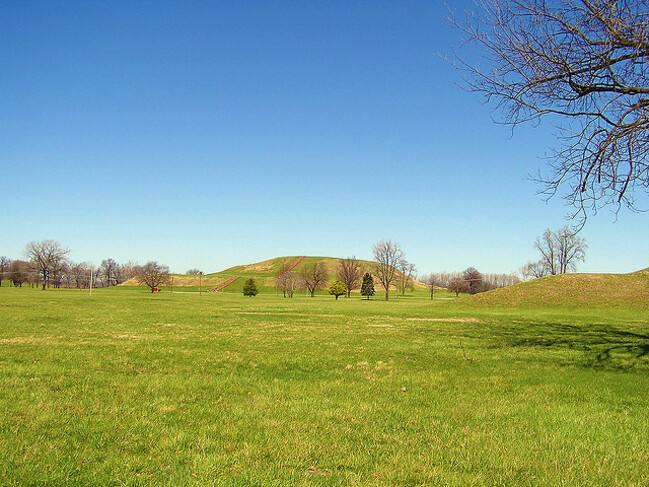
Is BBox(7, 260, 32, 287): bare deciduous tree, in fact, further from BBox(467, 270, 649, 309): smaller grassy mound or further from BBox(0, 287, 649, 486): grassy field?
BBox(0, 287, 649, 486): grassy field

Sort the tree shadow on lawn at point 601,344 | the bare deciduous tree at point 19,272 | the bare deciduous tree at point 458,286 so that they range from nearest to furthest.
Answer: the tree shadow on lawn at point 601,344, the bare deciduous tree at point 458,286, the bare deciduous tree at point 19,272

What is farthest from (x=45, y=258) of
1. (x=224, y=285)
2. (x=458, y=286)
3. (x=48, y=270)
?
(x=458, y=286)

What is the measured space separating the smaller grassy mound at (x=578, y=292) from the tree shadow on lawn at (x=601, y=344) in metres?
26.5

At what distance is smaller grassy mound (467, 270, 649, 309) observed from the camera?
44938 millimetres

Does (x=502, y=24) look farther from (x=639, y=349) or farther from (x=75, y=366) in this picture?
(x=75, y=366)

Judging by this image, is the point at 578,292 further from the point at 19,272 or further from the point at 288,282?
the point at 19,272

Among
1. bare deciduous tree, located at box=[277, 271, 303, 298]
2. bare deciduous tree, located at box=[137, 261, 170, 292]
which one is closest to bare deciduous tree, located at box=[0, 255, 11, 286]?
bare deciduous tree, located at box=[137, 261, 170, 292]

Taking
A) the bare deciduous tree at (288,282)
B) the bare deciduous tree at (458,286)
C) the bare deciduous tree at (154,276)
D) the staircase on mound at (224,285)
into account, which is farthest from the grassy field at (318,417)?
the staircase on mound at (224,285)

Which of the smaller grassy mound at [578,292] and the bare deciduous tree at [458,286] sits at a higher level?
the smaller grassy mound at [578,292]

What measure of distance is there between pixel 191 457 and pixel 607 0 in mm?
12019

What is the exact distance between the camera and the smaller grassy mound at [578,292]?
44.9 meters

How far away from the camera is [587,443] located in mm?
5613

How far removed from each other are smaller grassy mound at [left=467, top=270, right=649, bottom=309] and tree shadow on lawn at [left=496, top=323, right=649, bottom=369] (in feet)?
87.0

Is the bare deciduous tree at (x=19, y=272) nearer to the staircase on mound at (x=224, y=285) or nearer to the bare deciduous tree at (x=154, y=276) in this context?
the bare deciduous tree at (x=154, y=276)
